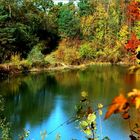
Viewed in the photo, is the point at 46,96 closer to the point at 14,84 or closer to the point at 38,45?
the point at 14,84

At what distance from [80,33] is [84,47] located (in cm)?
205

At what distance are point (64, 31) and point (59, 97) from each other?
1055 cm

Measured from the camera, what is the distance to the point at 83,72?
1802 cm

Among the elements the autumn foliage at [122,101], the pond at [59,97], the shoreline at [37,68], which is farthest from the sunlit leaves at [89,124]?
the shoreline at [37,68]

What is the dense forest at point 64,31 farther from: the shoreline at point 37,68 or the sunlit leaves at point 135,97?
the sunlit leaves at point 135,97

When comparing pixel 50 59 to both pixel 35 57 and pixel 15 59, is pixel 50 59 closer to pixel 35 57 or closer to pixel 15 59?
pixel 35 57

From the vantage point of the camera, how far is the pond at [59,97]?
27.6 ft

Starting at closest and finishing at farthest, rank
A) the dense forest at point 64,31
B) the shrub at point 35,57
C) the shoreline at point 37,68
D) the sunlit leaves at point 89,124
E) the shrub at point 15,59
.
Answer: the sunlit leaves at point 89,124 → the shoreline at point 37,68 → the shrub at point 15,59 → the shrub at point 35,57 → the dense forest at point 64,31

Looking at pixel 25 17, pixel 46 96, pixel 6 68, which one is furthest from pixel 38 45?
pixel 46 96

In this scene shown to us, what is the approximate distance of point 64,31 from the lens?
22578 millimetres

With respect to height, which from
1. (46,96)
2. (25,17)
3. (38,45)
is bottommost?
(46,96)

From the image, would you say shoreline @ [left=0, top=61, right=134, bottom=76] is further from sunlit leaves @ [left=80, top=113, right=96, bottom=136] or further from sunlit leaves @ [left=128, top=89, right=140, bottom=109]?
→ sunlit leaves @ [left=128, top=89, right=140, bottom=109]

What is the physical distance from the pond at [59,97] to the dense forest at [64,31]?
1.59 m

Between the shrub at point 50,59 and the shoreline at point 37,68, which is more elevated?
the shrub at point 50,59
